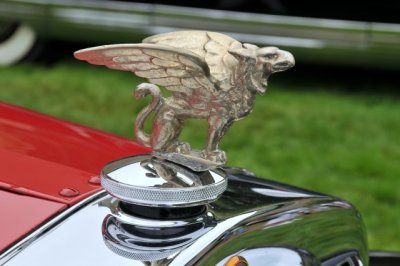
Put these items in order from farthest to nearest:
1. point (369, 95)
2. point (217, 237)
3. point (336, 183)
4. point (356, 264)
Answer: point (369, 95) → point (336, 183) → point (356, 264) → point (217, 237)

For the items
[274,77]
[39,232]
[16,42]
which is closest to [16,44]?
[16,42]

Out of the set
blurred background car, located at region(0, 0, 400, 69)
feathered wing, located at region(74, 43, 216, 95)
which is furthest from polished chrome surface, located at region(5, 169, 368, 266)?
blurred background car, located at region(0, 0, 400, 69)

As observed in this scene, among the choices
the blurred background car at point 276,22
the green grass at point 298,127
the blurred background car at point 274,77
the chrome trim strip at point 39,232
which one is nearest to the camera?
the chrome trim strip at point 39,232

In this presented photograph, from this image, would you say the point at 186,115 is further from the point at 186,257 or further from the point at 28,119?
the point at 28,119

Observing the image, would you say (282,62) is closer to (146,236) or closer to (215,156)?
(215,156)

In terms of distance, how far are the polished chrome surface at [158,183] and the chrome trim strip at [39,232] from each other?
0.28 ft

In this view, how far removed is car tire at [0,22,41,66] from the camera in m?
6.36

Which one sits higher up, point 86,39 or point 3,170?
point 3,170

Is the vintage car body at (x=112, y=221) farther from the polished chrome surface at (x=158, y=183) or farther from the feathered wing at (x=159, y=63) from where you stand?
the feathered wing at (x=159, y=63)

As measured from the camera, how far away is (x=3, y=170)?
5.05ft

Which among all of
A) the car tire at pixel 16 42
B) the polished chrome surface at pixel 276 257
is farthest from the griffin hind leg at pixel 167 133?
the car tire at pixel 16 42

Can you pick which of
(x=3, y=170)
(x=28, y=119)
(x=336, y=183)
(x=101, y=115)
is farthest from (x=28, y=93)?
(x=3, y=170)

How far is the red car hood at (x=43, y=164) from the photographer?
143 centimetres

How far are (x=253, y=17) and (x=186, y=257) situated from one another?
4.57 metres
